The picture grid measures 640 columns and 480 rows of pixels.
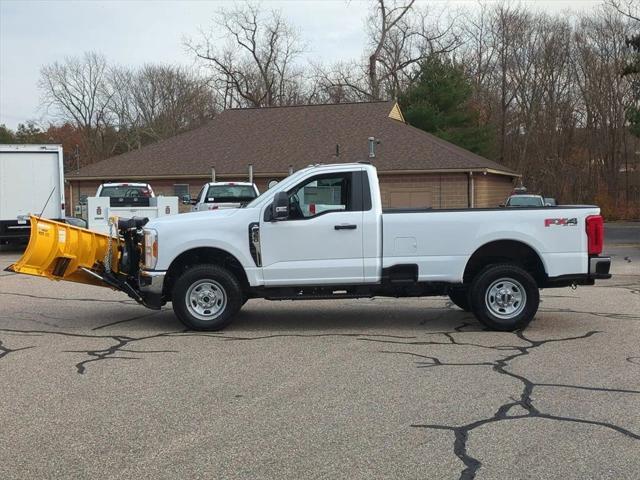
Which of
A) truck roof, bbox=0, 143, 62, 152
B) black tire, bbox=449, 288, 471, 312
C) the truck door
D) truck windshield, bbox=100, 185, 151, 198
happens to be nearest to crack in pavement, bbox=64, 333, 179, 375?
the truck door

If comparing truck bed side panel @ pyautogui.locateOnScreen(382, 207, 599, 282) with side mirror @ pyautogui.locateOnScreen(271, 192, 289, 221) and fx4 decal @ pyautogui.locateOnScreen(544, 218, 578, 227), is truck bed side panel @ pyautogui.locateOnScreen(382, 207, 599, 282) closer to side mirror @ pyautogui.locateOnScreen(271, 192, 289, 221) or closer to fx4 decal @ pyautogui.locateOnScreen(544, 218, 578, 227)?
fx4 decal @ pyautogui.locateOnScreen(544, 218, 578, 227)

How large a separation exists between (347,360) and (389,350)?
0.67 meters

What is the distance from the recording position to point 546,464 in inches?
178

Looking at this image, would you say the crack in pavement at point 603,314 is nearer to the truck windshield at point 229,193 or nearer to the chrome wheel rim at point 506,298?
the chrome wheel rim at point 506,298

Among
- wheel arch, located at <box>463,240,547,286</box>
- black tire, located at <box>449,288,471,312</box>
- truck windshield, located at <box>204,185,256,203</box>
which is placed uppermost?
truck windshield, located at <box>204,185,256,203</box>

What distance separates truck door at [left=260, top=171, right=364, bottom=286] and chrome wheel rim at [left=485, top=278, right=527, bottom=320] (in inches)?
64.7

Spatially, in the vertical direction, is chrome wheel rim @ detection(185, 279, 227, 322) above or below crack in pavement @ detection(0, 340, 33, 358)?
above

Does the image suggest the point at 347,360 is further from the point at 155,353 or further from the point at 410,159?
the point at 410,159

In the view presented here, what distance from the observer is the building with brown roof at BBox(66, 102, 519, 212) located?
3070 centimetres

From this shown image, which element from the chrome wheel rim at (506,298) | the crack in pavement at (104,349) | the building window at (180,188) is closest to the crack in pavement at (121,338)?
the crack in pavement at (104,349)

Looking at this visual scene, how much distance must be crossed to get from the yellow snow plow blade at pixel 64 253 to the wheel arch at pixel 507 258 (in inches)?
184

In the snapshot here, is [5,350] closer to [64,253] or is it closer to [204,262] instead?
[64,253]

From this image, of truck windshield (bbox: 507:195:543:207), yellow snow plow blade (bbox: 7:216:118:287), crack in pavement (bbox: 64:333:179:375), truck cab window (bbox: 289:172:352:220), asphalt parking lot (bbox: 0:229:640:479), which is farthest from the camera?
truck windshield (bbox: 507:195:543:207)

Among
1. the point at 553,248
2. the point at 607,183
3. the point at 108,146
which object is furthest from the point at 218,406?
the point at 108,146
